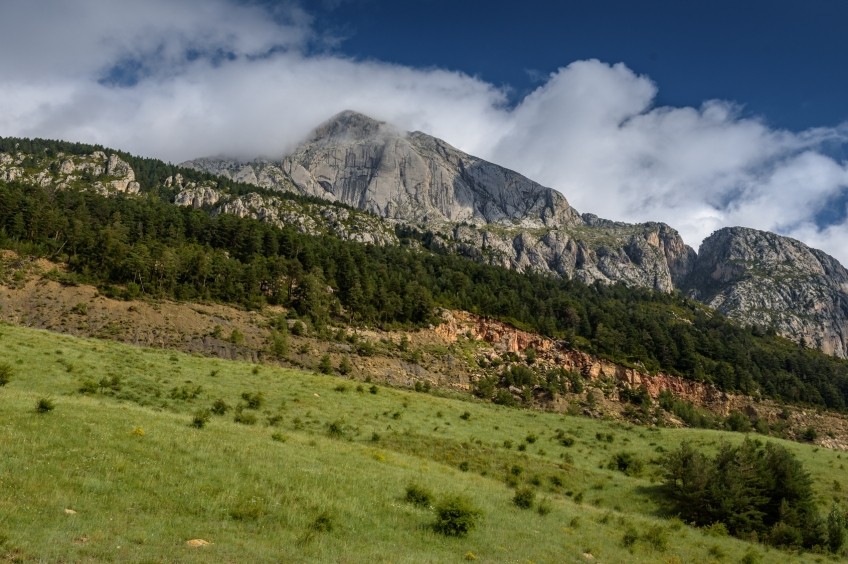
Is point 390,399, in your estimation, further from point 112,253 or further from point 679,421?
point 679,421

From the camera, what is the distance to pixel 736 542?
79.7 ft

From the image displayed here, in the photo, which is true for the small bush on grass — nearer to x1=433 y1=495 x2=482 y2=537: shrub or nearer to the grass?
the grass

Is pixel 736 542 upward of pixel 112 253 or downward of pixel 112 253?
downward

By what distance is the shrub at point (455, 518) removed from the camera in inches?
651

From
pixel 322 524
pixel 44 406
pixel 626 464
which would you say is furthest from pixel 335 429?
pixel 626 464

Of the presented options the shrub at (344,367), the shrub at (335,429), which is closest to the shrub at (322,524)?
the shrub at (335,429)

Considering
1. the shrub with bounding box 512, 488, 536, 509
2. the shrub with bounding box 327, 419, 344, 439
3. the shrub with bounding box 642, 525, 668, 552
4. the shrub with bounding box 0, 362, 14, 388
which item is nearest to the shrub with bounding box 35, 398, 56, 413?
the shrub with bounding box 0, 362, 14, 388

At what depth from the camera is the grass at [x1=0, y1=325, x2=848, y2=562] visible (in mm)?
12406

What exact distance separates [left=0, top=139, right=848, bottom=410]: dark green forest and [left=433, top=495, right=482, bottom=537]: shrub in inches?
2942

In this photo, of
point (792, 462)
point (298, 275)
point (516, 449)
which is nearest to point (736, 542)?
point (792, 462)

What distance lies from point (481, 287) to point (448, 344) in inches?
1551

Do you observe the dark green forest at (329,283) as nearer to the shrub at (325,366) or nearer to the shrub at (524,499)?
the shrub at (325,366)

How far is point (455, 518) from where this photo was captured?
1670cm

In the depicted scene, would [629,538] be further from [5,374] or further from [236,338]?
[236,338]
